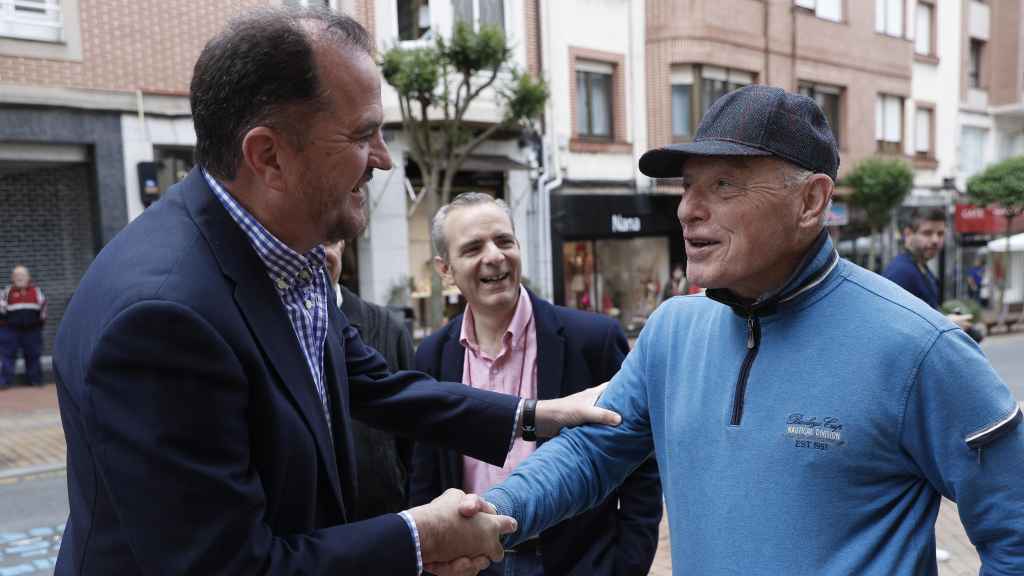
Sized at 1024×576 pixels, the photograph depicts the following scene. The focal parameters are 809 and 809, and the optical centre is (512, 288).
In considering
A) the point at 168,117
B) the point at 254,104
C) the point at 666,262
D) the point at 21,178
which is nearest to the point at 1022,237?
the point at 666,262

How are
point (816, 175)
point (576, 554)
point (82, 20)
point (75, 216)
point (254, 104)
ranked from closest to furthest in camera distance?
point (254, 104)
point (816, 175)
point (576, 554)
point (82, 20)
point (75, 216)

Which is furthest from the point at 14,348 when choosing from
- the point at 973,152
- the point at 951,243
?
the point at 973,152

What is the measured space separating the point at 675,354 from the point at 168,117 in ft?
42.0

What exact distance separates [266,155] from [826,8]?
23568 mm

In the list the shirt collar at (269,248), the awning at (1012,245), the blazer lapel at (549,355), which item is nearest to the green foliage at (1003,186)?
the awning at (1012,245)

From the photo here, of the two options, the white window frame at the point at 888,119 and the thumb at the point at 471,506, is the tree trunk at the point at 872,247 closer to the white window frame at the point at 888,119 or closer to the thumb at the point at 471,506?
the white window frame at the point at 888,119

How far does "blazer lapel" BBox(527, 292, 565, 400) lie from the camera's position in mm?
2850

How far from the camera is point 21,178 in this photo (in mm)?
12492

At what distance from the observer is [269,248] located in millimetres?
1763

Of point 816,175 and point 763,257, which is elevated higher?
point 816,175

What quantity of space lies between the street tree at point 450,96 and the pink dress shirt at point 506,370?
34.7 ft

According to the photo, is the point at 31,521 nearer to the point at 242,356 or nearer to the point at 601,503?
the point at 601,503

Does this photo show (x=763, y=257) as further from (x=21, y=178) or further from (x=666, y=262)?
(x=666, y=262)

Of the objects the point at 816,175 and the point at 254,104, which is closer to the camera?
the point at 254,104
